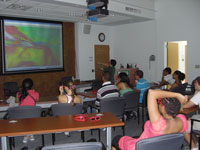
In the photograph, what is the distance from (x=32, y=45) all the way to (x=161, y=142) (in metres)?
6.43

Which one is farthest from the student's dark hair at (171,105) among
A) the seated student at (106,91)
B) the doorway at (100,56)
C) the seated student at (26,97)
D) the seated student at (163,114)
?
the doorway at (100,56)

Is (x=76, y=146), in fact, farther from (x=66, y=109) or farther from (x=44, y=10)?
(x=44, y=10)

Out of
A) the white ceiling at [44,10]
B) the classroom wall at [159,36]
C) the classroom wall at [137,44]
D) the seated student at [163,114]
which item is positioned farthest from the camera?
the classroom wall at [137,44]

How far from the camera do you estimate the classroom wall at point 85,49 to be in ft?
27.9

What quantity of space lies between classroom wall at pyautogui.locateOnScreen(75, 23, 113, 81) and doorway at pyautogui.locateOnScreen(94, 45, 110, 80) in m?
0.18

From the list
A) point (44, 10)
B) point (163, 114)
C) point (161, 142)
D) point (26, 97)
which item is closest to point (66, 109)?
point (26, 97)

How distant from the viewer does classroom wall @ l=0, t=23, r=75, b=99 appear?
7.38 m

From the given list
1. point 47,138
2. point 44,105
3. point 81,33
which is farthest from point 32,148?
point 81,33

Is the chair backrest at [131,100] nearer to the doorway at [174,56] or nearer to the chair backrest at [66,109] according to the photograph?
the chair backrest at [66,109]

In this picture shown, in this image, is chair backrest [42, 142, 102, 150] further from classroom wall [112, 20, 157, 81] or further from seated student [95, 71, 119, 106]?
classroom wall [112, 20, 157, 81]

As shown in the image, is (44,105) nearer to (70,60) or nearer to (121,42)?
(70,60)

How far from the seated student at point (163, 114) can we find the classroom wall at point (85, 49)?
6.59 m

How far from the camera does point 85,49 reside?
8.70 meters

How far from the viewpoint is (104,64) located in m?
9.27
